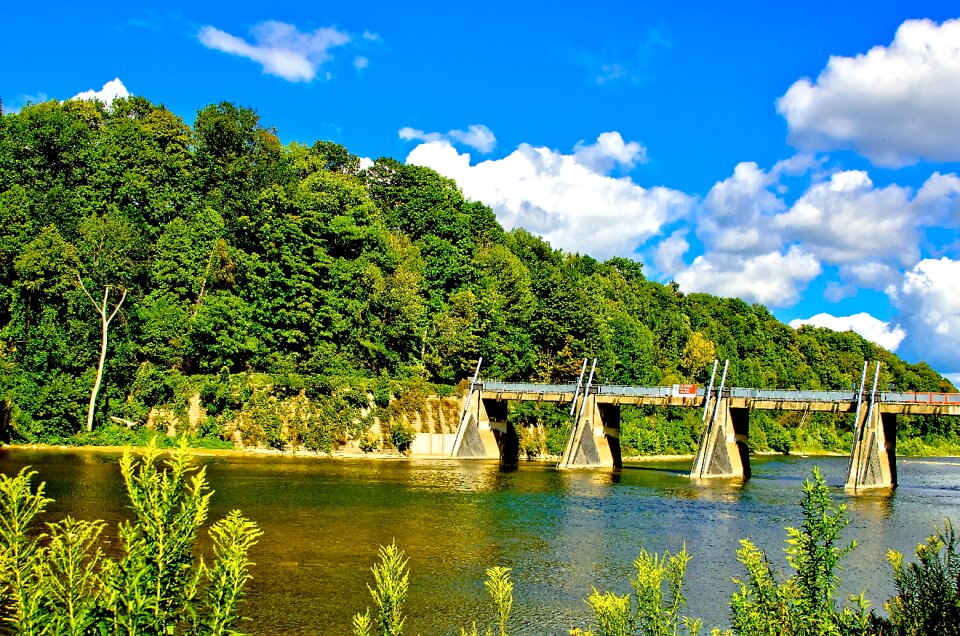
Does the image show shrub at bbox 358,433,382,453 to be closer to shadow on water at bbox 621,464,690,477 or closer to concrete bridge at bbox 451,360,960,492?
concrete bridge at bbox 451,360,960,492

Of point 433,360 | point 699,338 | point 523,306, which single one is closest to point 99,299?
point 433,360

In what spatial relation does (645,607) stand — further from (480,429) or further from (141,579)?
(480,429)

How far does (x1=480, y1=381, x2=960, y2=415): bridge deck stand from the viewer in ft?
219

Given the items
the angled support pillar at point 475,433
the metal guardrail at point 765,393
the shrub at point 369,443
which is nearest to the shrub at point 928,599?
the metal guardrail at point 765,393

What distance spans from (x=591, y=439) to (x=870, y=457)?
86.8 ft

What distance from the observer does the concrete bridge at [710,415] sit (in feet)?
222

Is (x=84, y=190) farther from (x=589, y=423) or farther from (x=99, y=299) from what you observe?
(x=589, y=423)

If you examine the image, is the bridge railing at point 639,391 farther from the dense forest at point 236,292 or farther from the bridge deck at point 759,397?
the dense forest at point 236,292

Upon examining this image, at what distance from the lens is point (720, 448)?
7519 centimetres

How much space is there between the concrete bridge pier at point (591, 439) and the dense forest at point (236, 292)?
1402 centimetres

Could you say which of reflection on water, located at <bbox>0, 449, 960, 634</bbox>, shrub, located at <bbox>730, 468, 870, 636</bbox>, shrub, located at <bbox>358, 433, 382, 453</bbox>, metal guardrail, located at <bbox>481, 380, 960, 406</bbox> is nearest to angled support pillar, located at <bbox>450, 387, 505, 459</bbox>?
metal guardrail, located at <bbox>481, 380, 960, 406</bbox>

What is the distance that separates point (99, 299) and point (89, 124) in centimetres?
3884

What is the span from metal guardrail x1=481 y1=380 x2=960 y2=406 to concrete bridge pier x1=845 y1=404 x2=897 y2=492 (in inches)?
91.4

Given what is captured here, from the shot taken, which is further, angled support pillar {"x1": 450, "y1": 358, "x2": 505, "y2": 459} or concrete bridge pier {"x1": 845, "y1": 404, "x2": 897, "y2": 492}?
angled support pillar {"x1": 450, "y1": 358, "x2": 505, "y2": 459}
